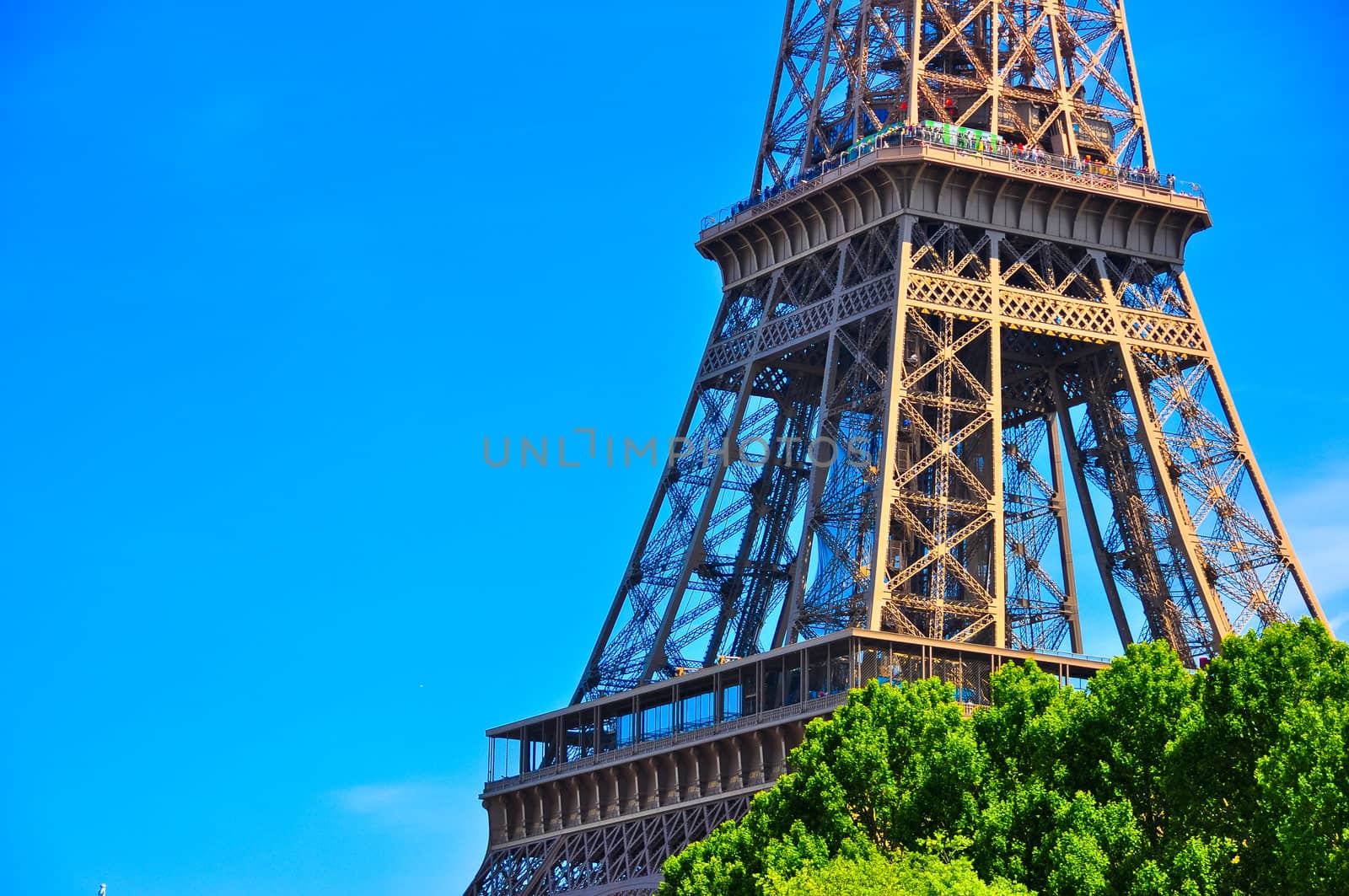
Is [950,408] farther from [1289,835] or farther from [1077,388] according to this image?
[1289,835]

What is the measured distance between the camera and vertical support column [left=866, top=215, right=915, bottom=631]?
242 feet

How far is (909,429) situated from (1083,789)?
1010 inches

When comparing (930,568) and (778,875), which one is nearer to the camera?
(778,875)

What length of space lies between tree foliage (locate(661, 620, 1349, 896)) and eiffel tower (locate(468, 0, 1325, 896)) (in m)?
11.7

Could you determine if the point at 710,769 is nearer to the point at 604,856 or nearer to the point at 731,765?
the point at 731,765

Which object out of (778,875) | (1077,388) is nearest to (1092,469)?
(1077,388)

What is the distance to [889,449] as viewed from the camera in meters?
77.0

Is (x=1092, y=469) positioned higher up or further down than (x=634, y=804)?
higher up

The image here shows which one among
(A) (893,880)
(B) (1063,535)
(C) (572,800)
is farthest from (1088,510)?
(A) (893,880)

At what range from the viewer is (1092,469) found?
272 feet

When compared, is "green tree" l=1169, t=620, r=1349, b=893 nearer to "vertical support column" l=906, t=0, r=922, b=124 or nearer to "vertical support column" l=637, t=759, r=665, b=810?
"vertical support column" l=637, t=759, r=665, b=810

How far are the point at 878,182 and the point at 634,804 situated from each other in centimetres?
2030

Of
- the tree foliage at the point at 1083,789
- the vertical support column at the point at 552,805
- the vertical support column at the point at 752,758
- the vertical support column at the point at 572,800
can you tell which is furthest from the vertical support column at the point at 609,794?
the tree foliage at the point at 1083,789

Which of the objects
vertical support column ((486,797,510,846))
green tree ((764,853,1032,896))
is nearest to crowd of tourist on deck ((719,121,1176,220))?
vertical support column ((486,797,510,846))
